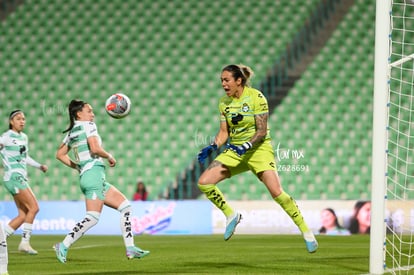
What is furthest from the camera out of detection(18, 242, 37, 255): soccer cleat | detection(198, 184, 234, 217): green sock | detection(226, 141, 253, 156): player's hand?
detection(18, 242, 37, 255): soccer cleat

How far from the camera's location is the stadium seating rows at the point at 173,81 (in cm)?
1964

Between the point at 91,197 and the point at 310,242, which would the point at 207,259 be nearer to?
the point at 310,242

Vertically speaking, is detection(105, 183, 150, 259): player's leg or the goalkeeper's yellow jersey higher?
the goalkeeper's yellow jersey

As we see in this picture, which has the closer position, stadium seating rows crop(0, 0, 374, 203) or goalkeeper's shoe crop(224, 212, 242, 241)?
goalkeeper's shoe crop(224, 212, 242, 241)

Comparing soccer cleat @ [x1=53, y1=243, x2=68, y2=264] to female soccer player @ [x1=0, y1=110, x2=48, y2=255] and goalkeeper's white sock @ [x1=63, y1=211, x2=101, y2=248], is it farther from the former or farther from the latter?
female soccer player @ [x1=0, y1=110, x2=48, y2=255]

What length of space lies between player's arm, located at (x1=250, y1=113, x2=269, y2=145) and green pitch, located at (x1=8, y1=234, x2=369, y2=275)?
1391 mm

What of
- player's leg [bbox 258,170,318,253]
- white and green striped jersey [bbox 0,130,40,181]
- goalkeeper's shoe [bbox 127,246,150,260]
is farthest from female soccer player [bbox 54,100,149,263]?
white and green striped jersey [bbox 0,130,40,181]

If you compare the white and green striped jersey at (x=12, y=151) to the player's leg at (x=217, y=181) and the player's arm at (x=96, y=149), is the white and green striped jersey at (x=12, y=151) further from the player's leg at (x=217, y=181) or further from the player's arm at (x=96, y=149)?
the player's leg at (x=217, y=181)

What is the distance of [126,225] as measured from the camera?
9.20 meters

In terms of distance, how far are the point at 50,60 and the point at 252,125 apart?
1342 centimetres

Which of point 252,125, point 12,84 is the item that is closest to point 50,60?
point 12,84

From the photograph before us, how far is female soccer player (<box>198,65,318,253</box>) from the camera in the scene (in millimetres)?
8891

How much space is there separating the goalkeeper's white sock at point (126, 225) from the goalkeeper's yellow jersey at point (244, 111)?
147cm

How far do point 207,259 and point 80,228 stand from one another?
1.90 meters
